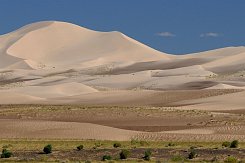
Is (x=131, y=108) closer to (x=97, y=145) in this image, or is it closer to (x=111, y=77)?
(x=97, y=145)

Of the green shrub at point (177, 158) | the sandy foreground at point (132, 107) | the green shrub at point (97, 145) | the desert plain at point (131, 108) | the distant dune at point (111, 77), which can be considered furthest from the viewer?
the distant dune at point (111, 77)

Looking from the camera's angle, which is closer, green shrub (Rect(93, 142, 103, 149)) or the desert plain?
green shrub (Rect(93, 142, 103, 149))

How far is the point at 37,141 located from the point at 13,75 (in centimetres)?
10528

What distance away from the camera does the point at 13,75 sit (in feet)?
461

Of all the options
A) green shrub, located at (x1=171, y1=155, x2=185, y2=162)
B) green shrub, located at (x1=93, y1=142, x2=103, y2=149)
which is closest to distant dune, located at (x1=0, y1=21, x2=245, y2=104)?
green shrub, located at (x1=93, y1=142, x2=103, y2=149)

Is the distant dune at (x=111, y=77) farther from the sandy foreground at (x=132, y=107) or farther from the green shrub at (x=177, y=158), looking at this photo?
the green shrub at (x=177, y=158)

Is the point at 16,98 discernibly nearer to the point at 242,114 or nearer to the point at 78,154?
the point at 242,114

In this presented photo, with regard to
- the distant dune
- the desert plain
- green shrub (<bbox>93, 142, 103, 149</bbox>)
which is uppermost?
the distant dune

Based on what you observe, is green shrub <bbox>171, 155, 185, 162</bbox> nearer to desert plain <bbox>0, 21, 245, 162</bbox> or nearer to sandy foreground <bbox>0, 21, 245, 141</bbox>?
desert plain <bbox>0, 21, 245, 162</bbox>

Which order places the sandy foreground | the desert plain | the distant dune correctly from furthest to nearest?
the distant dune < the sandy foreground < the desert plain

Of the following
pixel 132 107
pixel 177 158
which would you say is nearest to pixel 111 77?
pixel 132 107

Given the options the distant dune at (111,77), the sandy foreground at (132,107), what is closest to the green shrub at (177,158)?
the sandy foreground at (132,107)

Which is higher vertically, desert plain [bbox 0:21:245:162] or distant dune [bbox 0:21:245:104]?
distant dune [bbox 0:21:245:104]

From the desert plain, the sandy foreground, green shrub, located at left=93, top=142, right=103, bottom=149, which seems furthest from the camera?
the sandy foreground
